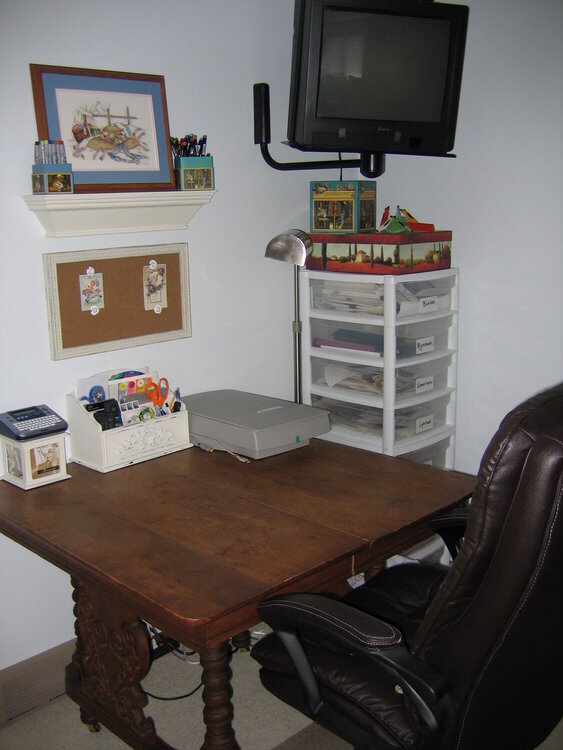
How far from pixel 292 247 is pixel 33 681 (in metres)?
1.45

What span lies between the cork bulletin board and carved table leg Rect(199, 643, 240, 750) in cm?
98

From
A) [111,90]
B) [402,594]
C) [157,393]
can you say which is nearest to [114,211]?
[111,90]

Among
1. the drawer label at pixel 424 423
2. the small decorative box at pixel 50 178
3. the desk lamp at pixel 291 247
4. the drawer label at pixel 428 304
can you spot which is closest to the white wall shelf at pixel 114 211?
the small decorative box at pixel 50 178

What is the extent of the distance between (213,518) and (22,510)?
46 cm

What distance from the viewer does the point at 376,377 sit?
245 centimetres

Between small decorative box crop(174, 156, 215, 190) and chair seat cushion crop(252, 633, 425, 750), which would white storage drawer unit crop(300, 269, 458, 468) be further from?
chair seat cushion crop(252, 633, 425, 750)

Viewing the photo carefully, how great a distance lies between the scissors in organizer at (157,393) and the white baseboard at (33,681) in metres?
0.75

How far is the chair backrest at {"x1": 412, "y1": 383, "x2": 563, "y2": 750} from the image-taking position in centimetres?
114

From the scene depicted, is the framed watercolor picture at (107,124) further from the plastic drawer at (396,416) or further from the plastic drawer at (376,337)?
the plastic drawer at (396,416)

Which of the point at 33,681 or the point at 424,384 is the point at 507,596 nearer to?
the point at 424,384

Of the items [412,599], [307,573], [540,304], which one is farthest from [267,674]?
[540,304]

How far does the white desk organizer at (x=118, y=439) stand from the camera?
78.8 inches

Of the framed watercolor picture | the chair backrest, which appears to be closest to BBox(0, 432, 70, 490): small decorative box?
the framed watercolor picture

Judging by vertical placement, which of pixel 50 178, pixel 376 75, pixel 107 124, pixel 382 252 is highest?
pixel 376 75
